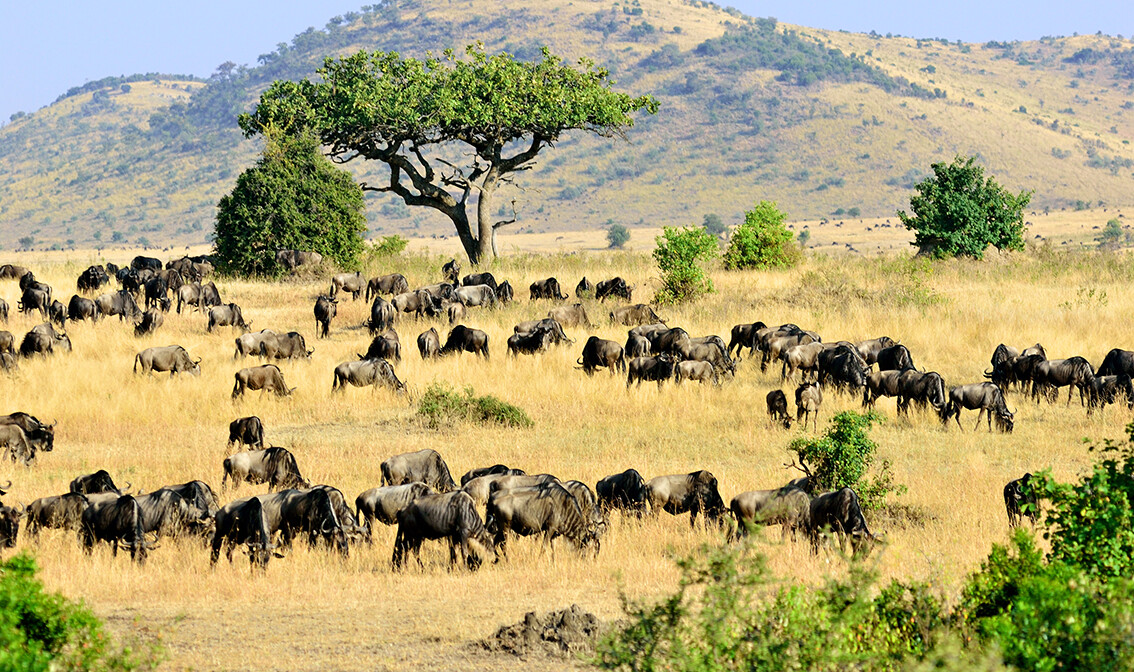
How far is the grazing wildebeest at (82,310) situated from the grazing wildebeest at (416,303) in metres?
7.18

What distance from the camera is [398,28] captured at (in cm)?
19888

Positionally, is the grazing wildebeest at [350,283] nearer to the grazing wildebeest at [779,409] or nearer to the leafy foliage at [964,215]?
the leafy foliage at [964,215]

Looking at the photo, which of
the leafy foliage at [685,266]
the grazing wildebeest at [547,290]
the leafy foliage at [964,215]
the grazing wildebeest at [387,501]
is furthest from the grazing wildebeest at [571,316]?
the grazing wildebeest at [387,501]

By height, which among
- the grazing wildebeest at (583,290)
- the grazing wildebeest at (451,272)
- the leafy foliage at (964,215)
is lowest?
the grazing wildebeest at (583,290)

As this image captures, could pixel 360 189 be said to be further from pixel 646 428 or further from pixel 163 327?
pixel 646 428

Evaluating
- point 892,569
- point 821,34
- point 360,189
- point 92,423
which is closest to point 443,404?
point 92,423


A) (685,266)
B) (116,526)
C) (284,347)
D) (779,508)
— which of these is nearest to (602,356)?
(284,347)

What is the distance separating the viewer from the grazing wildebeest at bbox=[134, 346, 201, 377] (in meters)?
21.6

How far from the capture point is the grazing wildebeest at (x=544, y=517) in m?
11.1

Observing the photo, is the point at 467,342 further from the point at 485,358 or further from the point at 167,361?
the point at 167,361

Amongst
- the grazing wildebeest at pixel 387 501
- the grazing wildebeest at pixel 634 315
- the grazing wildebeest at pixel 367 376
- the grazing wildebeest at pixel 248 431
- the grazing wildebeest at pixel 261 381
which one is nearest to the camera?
the grazing wildebeest at pixel 387 501

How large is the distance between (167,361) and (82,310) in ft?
24.2

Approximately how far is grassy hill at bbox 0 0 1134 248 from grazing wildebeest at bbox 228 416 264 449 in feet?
268

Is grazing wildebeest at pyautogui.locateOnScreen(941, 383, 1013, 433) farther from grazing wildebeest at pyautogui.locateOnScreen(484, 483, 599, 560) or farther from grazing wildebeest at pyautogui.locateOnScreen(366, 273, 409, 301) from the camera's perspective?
grazing wildebeest at pyautogui.locateOnScreen(366, 273, 409, 301)
